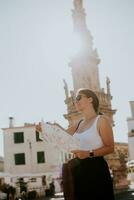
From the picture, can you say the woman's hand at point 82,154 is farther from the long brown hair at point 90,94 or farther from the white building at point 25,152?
the white building at point 25,152

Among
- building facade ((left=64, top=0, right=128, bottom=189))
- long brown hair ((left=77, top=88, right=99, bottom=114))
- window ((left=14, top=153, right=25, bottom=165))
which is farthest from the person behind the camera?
window ((left=14, top=153, right=25, bottom=165))

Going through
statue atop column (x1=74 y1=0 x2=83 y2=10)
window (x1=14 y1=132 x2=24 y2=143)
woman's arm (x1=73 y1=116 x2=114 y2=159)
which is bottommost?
woman's arm (x1=73 y1=116 x2=114 y2=159)

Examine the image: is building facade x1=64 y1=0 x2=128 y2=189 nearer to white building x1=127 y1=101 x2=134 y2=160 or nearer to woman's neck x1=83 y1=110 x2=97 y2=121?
white building x1=127 y1=101 x2=134 y2=160

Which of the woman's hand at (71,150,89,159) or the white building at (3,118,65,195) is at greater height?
the white building at (3,118,65,195)

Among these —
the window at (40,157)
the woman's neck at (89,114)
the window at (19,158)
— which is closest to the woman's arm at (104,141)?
the woman's neck at (89,114)

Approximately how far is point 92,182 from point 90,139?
1.26ft

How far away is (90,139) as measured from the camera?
332cm

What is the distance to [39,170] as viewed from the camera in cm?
4666

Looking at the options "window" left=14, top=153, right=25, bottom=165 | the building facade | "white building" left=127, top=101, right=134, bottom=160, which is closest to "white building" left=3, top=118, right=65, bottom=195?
"window" left=14, top=153, right=25, bottom=165

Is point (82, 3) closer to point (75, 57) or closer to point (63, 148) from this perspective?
point (75, 57)

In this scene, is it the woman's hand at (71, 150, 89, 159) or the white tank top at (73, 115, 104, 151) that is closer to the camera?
the woman's hand at (71, 150, 89, 159)

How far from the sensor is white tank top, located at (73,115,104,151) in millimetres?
3289

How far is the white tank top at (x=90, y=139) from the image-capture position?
329 centimetres

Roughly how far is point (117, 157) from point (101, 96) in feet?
21.2
